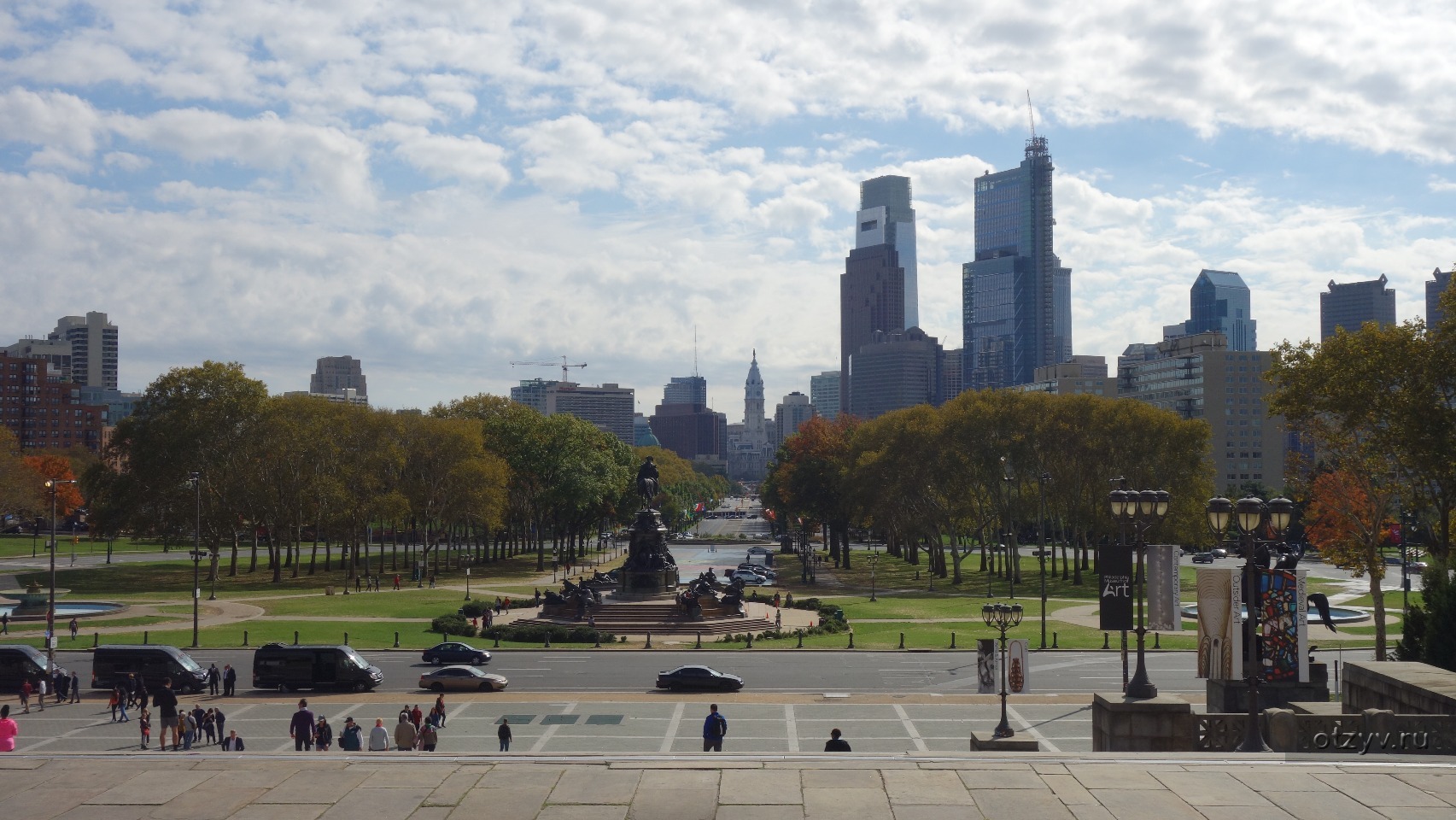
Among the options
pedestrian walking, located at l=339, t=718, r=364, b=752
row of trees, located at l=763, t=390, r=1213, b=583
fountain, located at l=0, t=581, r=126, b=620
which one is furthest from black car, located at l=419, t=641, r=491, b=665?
row of trees, located at l=763, t=390, r=1213, b=583

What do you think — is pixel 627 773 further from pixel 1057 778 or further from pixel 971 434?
pixel 971 434

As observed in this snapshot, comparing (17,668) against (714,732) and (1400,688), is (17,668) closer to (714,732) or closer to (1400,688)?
(714,732)

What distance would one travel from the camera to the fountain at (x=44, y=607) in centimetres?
6694

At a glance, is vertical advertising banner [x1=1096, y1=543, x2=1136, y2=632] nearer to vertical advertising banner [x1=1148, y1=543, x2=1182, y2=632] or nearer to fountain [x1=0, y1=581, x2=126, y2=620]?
vertical advertising banner [x1=1148, y1=543, x2=1182, y2=632]

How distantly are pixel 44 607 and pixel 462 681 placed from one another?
42.7 metres

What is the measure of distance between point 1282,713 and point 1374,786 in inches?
193

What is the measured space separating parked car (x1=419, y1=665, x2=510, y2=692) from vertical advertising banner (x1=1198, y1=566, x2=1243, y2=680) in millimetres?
24434

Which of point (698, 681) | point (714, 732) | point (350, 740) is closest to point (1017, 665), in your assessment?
point (714, 732)

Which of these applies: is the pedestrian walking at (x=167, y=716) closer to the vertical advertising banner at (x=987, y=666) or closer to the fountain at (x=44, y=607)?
the vertical advertising banner at (x=987, y=666)

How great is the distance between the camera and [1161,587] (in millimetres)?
34219

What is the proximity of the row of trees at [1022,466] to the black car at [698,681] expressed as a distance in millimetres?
42392

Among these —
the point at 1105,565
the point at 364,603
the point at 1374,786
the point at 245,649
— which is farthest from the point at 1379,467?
the point at 364,603

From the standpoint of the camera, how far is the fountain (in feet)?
220

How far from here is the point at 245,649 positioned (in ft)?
177
